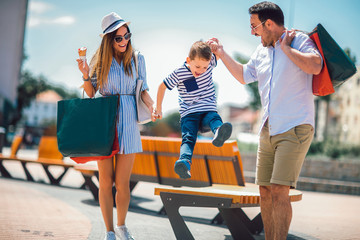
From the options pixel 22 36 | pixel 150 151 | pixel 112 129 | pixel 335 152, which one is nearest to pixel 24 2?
pixel 22 36

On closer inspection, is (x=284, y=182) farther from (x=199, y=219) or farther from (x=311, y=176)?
(x=311, y=176)

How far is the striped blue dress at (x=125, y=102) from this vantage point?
4.12 m

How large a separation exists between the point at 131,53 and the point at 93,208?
4.01 metres

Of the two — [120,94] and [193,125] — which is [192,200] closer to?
[193,125]

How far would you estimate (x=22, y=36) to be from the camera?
51.8m

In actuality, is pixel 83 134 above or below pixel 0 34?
below

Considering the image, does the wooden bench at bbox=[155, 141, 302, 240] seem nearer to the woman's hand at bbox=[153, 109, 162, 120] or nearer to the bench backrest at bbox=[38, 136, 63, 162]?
the woman's hand at bbox=[153, 109, 162, 120]

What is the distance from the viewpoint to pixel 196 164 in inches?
270

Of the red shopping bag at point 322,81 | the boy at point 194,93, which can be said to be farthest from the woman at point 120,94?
the red shopping bag at point 322,81

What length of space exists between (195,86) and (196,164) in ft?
8.74

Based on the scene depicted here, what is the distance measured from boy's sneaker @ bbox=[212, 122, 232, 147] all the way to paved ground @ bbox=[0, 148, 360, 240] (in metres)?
1.59

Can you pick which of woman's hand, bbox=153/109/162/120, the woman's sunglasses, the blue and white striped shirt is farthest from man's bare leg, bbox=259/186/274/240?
the woman's sunglasses

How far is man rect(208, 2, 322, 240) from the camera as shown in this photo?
3.42 metres

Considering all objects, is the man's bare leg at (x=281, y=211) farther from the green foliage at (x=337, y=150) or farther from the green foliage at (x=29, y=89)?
the green foliage at (x=29, y=89)
